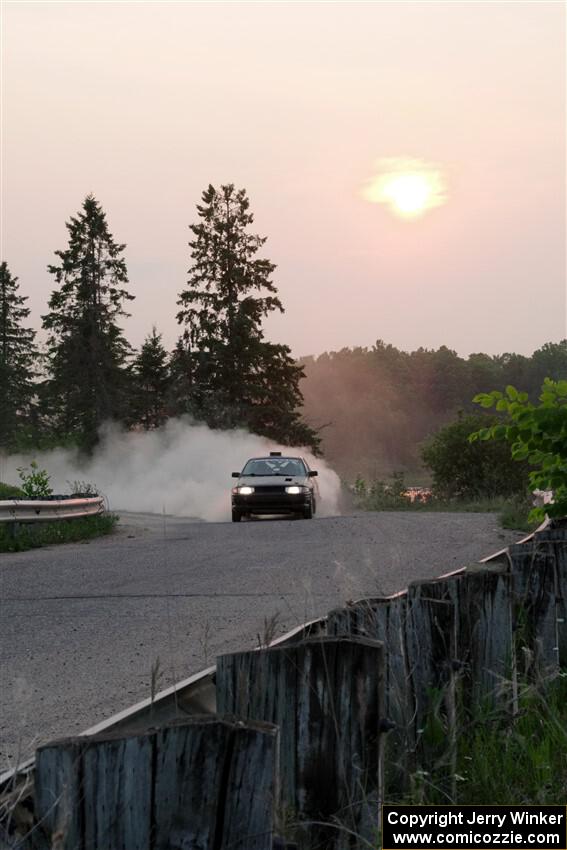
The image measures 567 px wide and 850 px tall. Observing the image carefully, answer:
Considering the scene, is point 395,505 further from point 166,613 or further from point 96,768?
point 96,768

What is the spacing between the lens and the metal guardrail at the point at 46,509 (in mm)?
18734

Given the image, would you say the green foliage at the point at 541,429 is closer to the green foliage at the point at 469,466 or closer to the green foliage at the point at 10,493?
the green foliage at the point at 10,493

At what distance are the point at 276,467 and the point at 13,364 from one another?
52480 millimetres

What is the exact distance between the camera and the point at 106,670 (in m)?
7.85

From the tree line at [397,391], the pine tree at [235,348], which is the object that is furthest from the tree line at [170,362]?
the tree line at [397,391]

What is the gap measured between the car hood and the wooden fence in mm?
21289

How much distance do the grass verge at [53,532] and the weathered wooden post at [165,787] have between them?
16.0 meters

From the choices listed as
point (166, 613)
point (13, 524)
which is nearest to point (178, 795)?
point (166, 613)

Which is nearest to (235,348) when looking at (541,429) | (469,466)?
(469,466)

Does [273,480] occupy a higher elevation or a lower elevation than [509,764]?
higher

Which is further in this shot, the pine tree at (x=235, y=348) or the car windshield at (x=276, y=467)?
the pine tree at (x=235, y=348)

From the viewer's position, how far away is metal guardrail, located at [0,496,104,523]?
18734 mm

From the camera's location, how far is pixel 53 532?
19.7 m

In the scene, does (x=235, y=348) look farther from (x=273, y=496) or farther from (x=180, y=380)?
(x=273, y=496)
